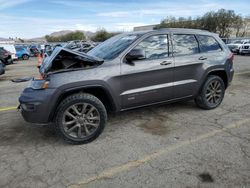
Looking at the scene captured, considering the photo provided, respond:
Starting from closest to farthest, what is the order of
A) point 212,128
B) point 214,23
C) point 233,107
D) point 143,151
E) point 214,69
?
point 143,151 < point 212,128 < point 214,69 < point 233,107 < point 214,23

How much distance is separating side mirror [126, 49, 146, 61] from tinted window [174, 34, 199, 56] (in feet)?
3.00

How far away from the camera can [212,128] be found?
4246mm

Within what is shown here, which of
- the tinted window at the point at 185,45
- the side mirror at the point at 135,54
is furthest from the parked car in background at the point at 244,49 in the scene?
the side mirror at the point at 135,54

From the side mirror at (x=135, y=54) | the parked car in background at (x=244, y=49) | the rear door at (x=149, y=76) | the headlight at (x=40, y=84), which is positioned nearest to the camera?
the headlight at (x=40, y=84)

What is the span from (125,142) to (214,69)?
2588mm

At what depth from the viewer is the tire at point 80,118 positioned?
3.59m

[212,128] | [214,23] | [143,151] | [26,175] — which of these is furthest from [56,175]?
[214,23]

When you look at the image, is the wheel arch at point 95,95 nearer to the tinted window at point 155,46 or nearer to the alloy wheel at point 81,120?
the alloy wheel at point 81,120

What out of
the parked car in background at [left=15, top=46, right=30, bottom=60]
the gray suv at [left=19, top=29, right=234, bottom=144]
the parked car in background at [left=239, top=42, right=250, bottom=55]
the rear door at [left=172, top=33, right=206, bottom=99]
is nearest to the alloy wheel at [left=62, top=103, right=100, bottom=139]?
the gray suv at [left=19, top=29, right=234, bottom=144]

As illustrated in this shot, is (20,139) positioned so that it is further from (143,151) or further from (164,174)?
(164,174)

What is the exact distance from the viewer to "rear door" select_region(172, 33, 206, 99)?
4530mm

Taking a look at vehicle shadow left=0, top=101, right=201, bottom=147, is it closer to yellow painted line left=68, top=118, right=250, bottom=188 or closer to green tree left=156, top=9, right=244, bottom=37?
yellow painted line left=68, top=118, right=250, bottom=188

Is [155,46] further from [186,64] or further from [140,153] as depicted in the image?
[140,153]

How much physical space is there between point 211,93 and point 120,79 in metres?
2.37
